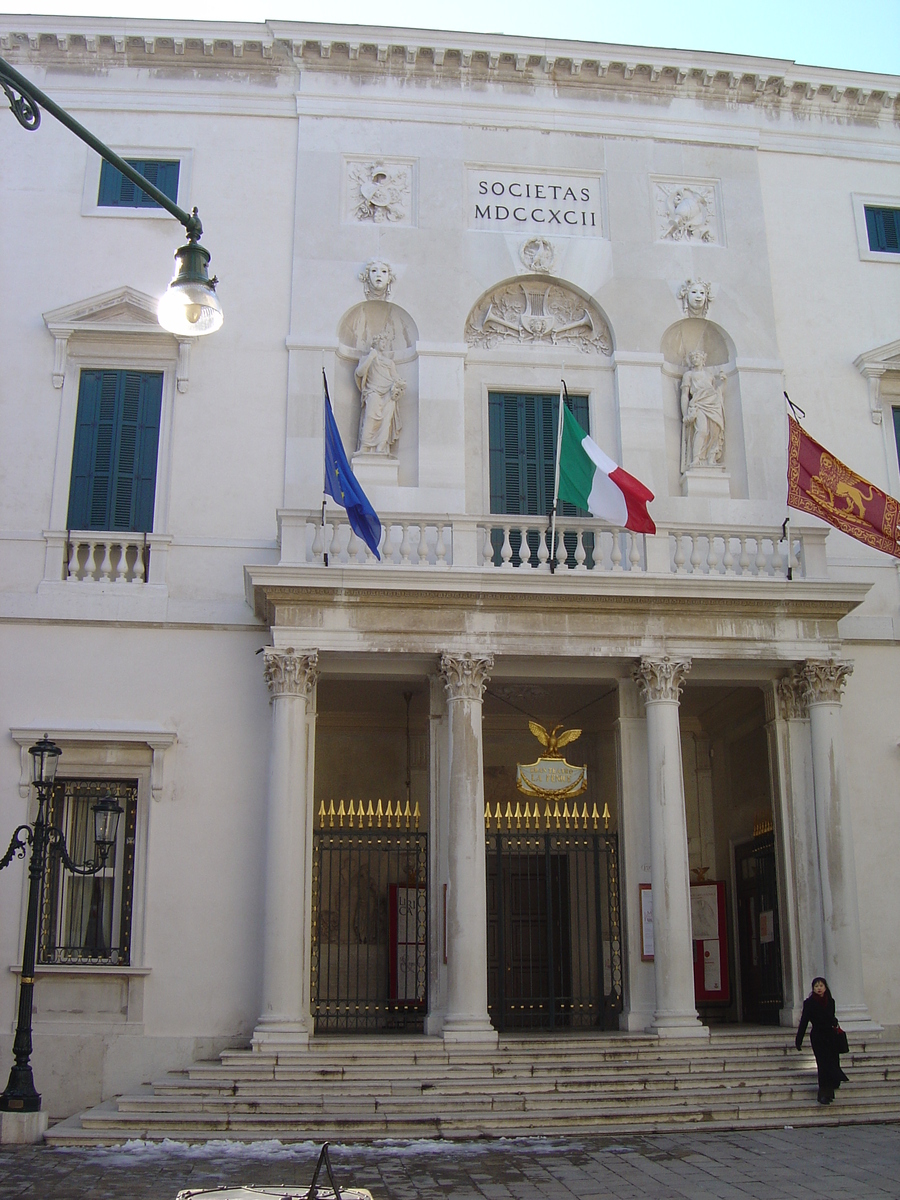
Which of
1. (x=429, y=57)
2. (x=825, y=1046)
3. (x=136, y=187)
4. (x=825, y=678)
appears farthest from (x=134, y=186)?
(x=825, y=1046)

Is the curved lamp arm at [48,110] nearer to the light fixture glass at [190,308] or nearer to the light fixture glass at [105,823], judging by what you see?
the light fixture glass at [190,308]

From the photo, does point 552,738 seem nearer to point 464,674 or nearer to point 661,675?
point 661,675

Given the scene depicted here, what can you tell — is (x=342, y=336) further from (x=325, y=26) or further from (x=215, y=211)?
(x=325, y=26)

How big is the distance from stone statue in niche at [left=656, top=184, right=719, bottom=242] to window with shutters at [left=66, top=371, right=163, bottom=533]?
8383 millimetres

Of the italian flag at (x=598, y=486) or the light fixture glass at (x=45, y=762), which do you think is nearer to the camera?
the light fixture glass at (x=45, y=762)

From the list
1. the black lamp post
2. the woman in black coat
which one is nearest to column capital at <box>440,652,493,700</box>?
the black lamp post

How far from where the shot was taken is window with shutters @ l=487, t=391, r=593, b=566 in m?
19.0

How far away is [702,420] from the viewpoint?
19.4 meters

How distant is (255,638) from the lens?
17609mm

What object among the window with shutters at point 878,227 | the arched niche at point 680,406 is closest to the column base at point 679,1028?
the arched niche at point 680,406

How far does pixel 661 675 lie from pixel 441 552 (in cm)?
333

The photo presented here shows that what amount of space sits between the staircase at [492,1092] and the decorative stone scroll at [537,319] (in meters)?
10.3

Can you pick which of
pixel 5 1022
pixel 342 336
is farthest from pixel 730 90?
pixel 5 1022

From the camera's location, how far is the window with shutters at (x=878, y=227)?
68.7ft
